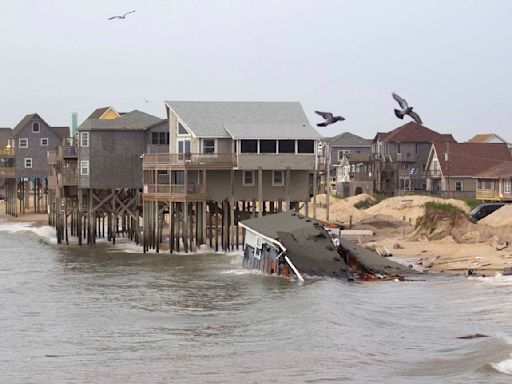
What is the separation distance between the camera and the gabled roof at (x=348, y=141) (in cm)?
14500

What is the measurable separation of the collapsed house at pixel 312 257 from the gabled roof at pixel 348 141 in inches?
3921

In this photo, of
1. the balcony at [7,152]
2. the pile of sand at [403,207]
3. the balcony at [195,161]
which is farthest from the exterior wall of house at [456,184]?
the balcony at [195,161]

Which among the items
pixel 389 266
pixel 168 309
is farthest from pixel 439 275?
pixel 168 309

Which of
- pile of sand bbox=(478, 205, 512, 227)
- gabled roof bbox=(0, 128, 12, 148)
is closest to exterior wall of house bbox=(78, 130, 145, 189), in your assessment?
pile of sand bbox=(478, 205, 512, 227)

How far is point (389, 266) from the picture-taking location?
143 ft

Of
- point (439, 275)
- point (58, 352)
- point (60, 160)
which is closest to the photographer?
point (58, 352)

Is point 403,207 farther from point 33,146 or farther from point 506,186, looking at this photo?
point 33,146

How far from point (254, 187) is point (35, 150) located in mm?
43955

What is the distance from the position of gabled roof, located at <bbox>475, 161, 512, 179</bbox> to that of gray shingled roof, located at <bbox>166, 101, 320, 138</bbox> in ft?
89.9

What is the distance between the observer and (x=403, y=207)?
79500 millimetres

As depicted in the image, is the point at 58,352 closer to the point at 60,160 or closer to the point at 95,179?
the point at 95,179

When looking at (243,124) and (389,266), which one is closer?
(389,266)

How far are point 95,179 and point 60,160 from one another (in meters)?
8.48

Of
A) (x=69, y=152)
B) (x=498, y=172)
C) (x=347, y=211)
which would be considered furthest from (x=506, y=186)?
(x=69, y=152)
